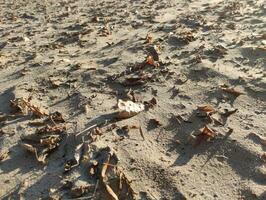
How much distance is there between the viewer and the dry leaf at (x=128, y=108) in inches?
130

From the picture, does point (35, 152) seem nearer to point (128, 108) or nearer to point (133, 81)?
point (128, 108)

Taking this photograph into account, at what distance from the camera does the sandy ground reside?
2.73 meters

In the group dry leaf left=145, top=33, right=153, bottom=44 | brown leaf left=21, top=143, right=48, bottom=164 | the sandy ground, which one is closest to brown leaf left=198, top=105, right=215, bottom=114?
the sandy ground

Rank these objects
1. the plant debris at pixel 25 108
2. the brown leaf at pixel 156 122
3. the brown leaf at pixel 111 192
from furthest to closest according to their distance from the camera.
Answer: the plant debris at pixel 25 108 < the brown leaf at pixel 156 122 < the brown leaf at pixel 111 192

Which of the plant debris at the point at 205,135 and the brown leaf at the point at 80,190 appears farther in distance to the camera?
the plant debris at the point at 205,135

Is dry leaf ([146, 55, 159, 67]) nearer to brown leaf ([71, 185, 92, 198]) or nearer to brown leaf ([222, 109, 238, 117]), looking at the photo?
brown leaf ([222, 109, 238, 117])

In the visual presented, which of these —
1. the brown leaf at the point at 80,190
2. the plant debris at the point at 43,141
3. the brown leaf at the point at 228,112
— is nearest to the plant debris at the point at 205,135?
the brown leaf at the point at 228,112

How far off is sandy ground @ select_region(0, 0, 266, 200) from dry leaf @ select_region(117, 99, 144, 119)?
5 cm

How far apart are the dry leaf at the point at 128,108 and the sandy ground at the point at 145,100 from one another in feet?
0.16

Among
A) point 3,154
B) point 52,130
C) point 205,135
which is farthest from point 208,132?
point 3,154

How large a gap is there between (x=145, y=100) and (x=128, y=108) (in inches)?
8.5

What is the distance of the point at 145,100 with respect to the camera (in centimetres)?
351

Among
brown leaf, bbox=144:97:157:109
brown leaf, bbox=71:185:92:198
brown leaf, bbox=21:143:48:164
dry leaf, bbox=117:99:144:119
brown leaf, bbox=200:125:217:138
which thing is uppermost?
brown leaf, bbox=200:125:217:138

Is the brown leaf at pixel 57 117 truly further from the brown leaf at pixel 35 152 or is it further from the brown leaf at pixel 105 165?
the brown leaf at pixel 105 165
